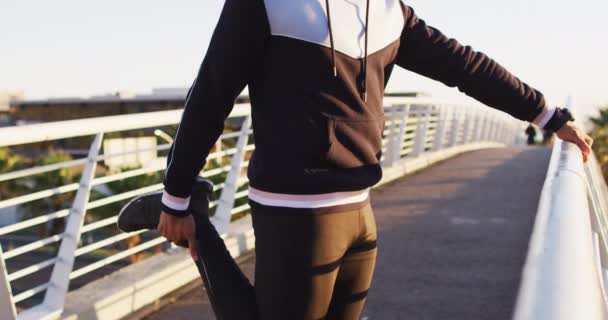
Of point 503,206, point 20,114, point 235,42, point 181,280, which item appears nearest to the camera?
point 235,42

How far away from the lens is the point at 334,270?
186 centimetres

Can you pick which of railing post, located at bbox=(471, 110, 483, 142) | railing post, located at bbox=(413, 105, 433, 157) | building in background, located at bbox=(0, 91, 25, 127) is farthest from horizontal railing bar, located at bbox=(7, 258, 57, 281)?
building in background, located at bbox=(0, 91, 25, 127)

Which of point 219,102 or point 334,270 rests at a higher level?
point 219,102

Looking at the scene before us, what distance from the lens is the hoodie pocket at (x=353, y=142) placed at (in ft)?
5.68

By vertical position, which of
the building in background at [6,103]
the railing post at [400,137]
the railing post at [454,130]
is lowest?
the building in background at [6,103]

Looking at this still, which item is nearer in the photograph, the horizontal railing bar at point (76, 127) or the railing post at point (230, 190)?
the horizontal railing bar at point (76, 127)

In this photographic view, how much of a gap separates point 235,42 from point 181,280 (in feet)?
9.76

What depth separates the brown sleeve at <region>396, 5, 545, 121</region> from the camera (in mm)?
2080

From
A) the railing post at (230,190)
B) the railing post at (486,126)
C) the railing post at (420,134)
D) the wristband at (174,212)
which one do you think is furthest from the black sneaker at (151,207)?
the railing post at (486,126)

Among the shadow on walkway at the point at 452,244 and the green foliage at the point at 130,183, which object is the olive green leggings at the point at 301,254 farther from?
the green foliage at the point at 130,183

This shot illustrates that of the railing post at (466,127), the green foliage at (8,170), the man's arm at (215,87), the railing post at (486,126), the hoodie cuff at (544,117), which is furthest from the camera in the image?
the green foliage at (8,170)

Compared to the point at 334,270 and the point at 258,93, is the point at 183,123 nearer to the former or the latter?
the point at 258,93

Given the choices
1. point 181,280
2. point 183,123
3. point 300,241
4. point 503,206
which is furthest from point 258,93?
point 503,206

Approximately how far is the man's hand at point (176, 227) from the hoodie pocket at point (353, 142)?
19.5 inches
